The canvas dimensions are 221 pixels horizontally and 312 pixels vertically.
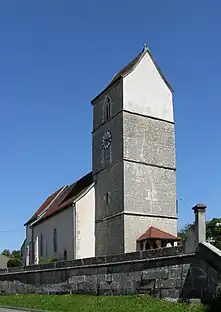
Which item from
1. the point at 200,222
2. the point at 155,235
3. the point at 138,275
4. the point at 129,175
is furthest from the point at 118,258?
the point at 129,175

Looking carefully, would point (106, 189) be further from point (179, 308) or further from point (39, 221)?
point (179, 308)

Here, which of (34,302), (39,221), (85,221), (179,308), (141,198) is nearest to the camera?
(179,308)

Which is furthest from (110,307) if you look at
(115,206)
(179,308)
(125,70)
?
(125,70)

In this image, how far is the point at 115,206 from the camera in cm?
3941

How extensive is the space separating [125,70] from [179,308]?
91.1 ft

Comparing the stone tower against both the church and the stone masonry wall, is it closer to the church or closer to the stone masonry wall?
the church

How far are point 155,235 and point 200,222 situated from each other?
17587 mm

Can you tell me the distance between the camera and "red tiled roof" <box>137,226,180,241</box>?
123 ft

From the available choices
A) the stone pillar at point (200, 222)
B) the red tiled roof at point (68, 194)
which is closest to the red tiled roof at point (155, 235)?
the red tiled roof at point (68, 194)

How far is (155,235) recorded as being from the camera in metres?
37.4

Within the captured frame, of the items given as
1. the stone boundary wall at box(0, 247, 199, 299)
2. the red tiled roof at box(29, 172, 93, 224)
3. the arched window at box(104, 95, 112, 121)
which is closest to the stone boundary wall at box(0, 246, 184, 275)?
the stone boundary wall at box(0, 247, 199, 299)

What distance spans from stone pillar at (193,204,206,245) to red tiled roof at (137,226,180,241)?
17174mm

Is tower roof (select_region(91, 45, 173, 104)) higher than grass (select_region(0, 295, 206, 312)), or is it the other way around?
tower roof (select_region(91, 45, 173, 104))

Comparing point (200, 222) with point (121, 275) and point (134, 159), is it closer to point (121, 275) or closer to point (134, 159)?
point (121, 275)
